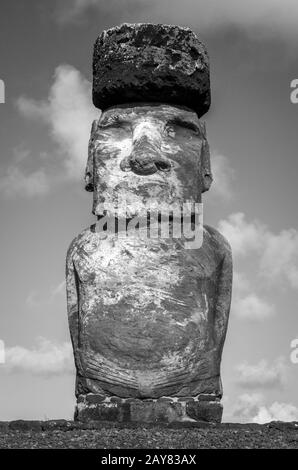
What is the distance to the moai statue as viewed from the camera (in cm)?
992

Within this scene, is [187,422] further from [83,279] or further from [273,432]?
[83,279]

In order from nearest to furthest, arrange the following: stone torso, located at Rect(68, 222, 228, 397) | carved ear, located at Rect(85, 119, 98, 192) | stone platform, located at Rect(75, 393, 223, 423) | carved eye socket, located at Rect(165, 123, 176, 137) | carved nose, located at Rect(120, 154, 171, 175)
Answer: stone platform, located at Rect(75, 393, 223, 423)
stone torso, located at Rect(68, 222, 228, 397)
carved nose, located at Rect(120, 154, 171, 175)
carved eye socket, located at Rect(165, 123, 176, 137)
carved ear, located at Rect(85, 119, 98, 192)

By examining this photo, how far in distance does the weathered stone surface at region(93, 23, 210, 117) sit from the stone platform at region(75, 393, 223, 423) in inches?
145

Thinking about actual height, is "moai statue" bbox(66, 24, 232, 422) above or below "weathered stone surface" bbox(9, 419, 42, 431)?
above

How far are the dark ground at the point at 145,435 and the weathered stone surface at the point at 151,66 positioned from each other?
4.06m

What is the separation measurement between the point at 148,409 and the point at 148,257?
5.73 feet

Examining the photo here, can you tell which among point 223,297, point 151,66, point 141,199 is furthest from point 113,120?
point 223,297

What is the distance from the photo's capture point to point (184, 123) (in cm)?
1088

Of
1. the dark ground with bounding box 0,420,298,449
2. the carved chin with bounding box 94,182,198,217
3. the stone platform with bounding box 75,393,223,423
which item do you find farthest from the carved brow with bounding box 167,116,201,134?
the dark ground with bounding box 0,420,298,449

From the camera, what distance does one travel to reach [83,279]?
10.4 meters

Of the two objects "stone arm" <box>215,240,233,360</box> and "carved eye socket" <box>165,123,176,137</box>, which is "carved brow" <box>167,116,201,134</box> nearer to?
"carved eye socket" <box>165,123,176,137</box>
